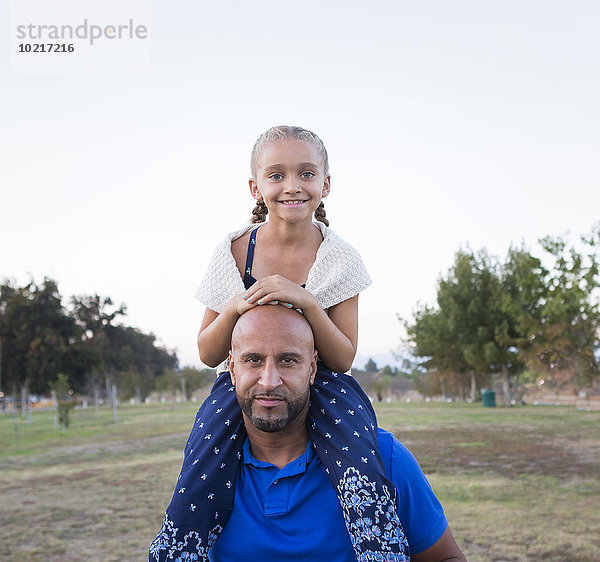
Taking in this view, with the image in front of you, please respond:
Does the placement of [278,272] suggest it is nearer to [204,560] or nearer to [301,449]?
[301,449]

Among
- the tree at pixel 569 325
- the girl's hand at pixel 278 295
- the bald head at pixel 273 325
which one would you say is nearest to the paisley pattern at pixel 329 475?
the bald head at pixel 273 325

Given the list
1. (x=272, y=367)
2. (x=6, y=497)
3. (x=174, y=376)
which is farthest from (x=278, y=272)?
(x=174, y=376)

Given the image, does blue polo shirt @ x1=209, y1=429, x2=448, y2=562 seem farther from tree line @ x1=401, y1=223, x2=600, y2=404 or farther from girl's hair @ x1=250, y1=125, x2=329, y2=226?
tree line @ x1=401, y1=223, x2=600, y2=404

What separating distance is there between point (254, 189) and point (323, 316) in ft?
2.85

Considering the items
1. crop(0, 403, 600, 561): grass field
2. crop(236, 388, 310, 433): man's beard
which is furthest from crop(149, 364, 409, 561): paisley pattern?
crop(0, 403, 600, 561): grass field

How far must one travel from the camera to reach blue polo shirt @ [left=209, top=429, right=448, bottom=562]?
8.43ft

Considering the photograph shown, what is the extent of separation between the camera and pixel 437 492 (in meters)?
9.77

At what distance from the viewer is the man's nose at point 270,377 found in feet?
8.23

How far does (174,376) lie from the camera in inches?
2431

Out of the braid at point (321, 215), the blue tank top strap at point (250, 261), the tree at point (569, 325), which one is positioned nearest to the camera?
the blue tank top strap at point (250, 261)

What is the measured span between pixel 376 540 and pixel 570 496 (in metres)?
8.25

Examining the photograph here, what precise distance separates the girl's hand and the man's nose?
253mm

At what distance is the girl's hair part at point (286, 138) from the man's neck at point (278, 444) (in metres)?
1.23

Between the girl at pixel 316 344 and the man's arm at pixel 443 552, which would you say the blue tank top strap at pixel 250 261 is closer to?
the girl at pixel 316 344
